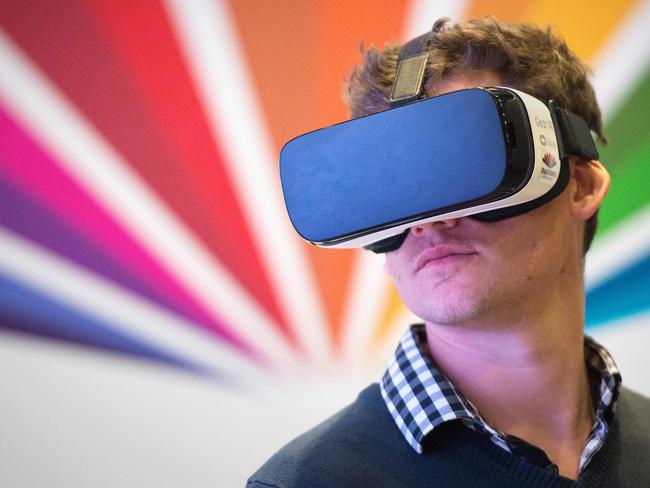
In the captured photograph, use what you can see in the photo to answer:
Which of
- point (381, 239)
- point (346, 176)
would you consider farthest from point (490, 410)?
point (346, 176)

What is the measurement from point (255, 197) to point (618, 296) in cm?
79

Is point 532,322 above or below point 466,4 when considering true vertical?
below

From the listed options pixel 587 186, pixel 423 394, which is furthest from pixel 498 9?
pixel 423 394

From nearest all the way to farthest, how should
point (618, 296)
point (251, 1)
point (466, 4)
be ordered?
point (251, 1) → point (466, 4) → point (618, 296)

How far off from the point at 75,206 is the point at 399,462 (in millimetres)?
615

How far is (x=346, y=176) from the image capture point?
818 mm

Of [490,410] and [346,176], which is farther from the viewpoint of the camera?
[490,410]

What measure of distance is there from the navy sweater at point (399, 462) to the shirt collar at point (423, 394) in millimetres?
18

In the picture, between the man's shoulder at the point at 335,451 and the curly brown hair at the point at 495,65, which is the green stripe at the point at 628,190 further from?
the man's shoulder at the point at 335,451

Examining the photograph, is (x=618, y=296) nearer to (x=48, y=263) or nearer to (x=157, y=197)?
(x=157, y=197)

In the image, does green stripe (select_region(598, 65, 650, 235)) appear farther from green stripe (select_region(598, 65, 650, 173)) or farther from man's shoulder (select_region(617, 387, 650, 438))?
man's shoulder (select_region(617, 387, 650, 438))

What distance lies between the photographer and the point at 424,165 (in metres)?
0.79

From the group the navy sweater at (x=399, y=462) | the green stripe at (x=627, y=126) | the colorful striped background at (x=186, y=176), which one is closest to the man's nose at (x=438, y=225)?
the navy sweater at (x=399, y=462)

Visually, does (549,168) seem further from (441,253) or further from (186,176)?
(186,176)
